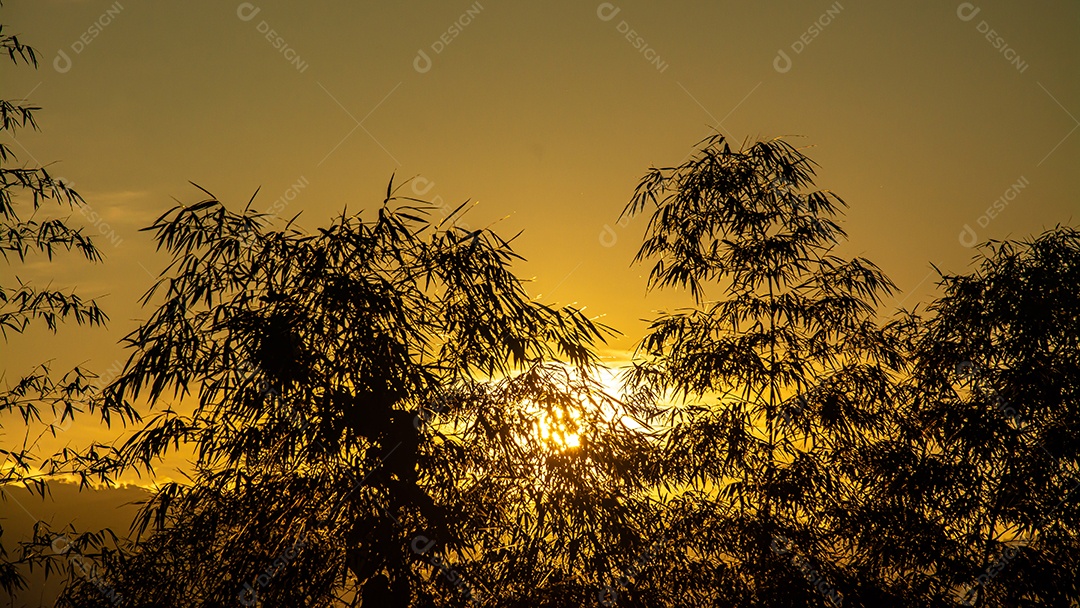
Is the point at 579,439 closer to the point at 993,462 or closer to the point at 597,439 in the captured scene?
the point at 597,439

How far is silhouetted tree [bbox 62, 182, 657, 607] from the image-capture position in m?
4.67

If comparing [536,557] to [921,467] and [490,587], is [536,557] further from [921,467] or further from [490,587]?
[921,467]

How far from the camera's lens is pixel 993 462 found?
22.3 feet

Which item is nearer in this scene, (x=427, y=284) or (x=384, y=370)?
(x=384, y=370)

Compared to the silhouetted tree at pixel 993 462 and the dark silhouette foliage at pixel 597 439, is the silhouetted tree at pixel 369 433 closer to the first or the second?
the dark silhouette foliage at pixel 597 439

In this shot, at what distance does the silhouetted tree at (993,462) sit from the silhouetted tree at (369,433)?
8.10ft

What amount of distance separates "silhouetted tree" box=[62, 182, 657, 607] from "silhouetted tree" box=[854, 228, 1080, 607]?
2470mm

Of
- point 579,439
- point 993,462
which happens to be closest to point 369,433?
point 579,439

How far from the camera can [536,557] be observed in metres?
5.46

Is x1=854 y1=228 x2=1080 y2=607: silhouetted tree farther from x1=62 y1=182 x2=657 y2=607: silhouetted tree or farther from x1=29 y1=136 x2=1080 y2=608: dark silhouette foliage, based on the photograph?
x1=62 y1=182 x2=657 y2=607: silhouetted tree

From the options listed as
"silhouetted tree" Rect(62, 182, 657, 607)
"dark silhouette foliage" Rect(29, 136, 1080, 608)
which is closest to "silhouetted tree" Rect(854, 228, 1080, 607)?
"dark silhouette foliage" Rect(29, 136, 1080, 608)

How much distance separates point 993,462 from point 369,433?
15.7 ft

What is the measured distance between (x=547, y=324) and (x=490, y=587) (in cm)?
154

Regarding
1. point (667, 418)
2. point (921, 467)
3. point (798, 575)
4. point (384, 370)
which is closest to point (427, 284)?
point (384, 370)
